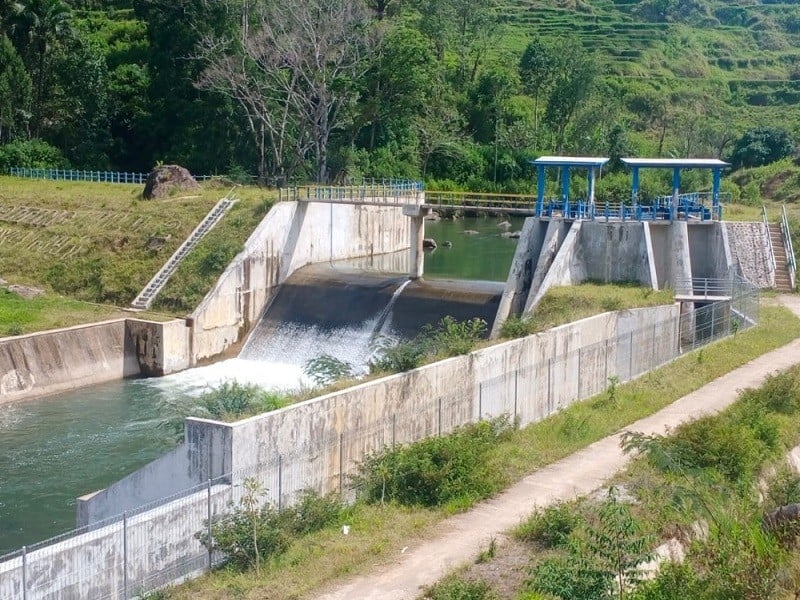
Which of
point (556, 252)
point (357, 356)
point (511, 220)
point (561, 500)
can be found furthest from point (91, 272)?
point (511, 220)

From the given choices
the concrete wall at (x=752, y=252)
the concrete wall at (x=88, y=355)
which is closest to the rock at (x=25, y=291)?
the concrete wall at (x=88, y=355)

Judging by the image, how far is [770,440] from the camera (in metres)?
20.1

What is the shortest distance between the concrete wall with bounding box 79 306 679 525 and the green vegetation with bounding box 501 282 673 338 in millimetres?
868

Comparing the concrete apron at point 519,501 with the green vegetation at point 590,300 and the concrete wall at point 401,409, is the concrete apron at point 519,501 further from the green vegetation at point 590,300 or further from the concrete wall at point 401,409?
the green vegetation at point 590,300

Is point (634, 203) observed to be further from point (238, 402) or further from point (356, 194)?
point (238, 402)

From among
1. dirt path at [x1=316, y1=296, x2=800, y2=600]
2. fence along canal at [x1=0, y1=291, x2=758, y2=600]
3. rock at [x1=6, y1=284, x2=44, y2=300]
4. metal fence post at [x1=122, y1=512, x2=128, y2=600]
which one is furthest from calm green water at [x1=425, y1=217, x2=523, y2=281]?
metal fence post at [x1=122, y1=512, x2=128, y2=600]

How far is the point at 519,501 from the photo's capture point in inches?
688

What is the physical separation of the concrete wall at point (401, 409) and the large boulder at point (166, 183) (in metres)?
22.1

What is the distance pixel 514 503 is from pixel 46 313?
20.9m

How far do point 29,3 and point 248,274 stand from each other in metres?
28.4

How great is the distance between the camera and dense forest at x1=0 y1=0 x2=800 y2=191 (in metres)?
52.6

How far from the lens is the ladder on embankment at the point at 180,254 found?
3588cm

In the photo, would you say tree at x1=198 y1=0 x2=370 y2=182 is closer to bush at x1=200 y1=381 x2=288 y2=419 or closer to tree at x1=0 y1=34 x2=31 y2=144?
tree at x1=0 y1=34 x2=31 y2=144

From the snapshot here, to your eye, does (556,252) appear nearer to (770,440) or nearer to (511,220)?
(770,440)
